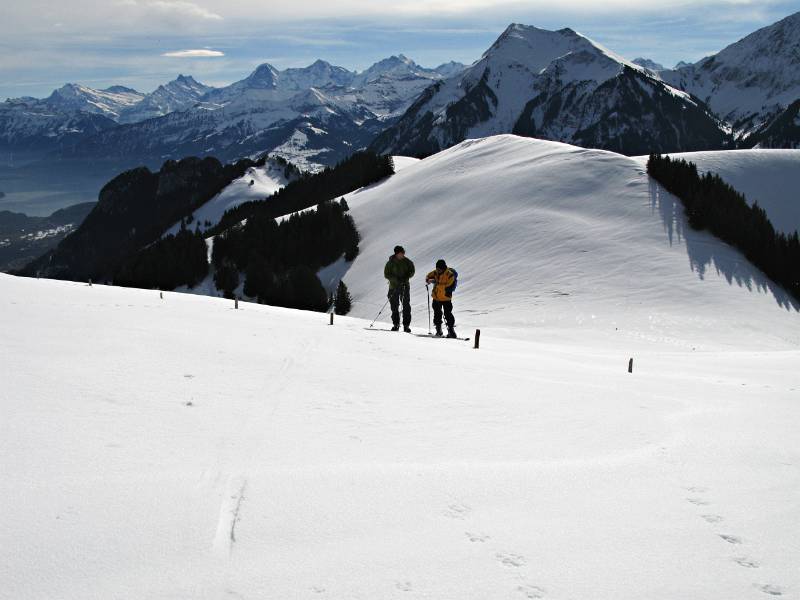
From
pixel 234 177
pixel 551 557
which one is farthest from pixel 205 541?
pixel 234 177

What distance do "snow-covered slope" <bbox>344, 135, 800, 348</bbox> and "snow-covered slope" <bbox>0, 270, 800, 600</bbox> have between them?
19985mm

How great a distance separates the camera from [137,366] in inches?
368

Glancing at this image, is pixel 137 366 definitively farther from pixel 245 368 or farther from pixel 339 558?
pixel 339 558

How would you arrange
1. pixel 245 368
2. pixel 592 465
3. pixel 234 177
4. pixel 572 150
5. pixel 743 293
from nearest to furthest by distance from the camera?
pixel 592 465
pixel 245 368
pixel 743 293
pixel 572 150
pixel 234 177

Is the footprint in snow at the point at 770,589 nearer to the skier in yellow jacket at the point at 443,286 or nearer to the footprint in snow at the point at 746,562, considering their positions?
the footprint in snow at the point at 746,562

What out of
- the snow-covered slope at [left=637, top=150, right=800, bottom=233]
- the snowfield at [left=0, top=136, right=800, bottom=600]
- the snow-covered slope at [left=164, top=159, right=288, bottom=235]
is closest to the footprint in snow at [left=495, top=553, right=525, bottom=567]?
the snowfield at [left=0, top=136, right=800, bottom=600]

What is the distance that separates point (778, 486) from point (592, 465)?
2.00 meters

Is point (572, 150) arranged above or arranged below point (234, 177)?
below

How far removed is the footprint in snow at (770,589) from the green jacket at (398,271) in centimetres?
1632

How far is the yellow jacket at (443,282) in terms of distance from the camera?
1991 cm

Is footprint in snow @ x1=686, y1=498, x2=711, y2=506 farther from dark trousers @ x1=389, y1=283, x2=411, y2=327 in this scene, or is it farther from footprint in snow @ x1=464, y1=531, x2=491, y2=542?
dark trousers @ x1=389, y1=283, x2=411, y2=327

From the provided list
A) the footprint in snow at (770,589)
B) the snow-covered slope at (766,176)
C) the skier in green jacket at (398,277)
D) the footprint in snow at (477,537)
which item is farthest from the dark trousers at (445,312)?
the snow-covered slope at (766,176)

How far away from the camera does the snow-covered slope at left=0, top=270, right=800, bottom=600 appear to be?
14.9 ft

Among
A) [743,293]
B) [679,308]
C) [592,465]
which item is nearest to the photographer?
[592,465]
